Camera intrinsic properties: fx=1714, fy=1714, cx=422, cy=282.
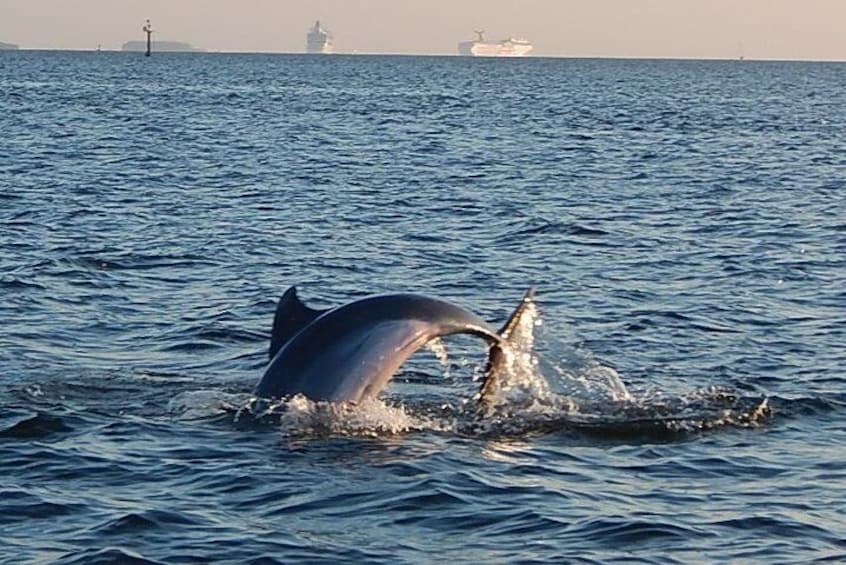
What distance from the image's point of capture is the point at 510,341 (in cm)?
1458

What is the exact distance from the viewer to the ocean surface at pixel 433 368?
12820mm

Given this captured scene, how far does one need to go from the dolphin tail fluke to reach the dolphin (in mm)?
76

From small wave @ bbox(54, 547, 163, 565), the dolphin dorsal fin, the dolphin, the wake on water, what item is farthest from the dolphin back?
small wave @ bbox(54, 547, 163, 565)

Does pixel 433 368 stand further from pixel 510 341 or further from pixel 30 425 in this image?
pixel 30 425

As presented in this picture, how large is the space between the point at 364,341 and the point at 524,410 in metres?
2.71

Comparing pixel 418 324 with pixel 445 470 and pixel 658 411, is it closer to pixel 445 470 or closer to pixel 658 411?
pixel 445 470

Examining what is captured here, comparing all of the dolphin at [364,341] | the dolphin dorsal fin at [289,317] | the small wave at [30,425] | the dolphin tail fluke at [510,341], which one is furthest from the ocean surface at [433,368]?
the dolphin tail fluke at [510,341]

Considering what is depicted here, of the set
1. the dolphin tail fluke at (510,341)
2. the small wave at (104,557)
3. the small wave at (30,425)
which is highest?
the dolphin tail fluke at (510,341)

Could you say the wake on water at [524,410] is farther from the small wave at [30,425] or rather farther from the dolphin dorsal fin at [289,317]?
the small wave at [30,425]

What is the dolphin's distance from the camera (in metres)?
14.0

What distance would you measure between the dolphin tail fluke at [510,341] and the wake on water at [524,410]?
0.08 feet

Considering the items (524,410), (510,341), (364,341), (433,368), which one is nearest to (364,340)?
(364,341)

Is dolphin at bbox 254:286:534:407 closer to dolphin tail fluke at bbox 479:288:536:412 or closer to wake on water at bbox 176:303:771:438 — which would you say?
dolphin tail fluke at bbox 479:288:536:412

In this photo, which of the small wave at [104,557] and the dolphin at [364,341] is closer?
the small wave at [104,557]
